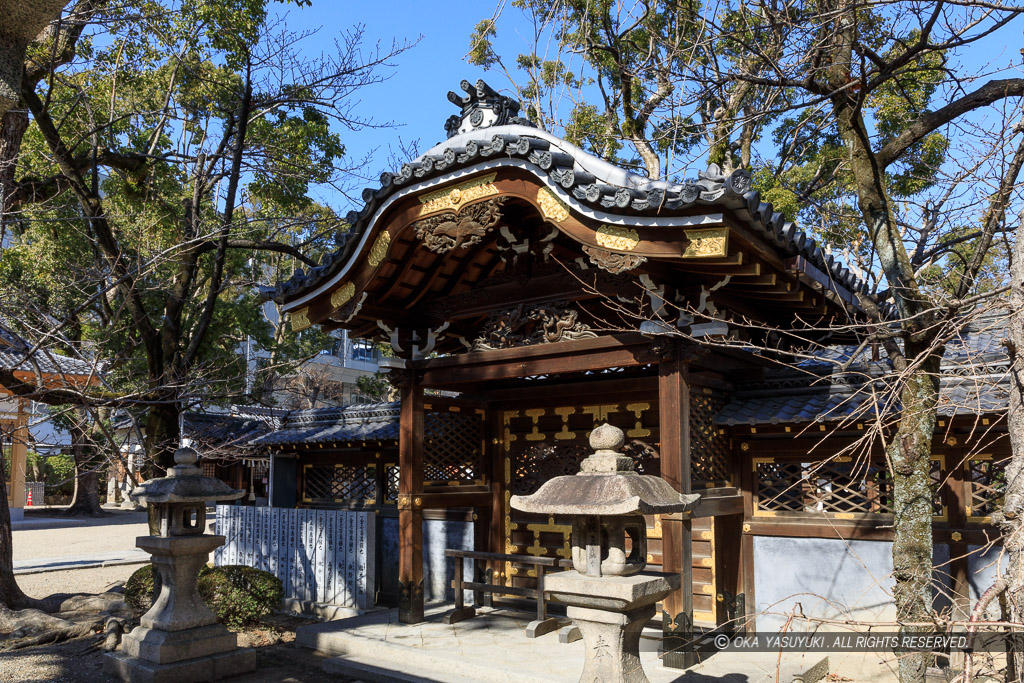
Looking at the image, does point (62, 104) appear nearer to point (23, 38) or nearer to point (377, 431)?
point (377, 431)

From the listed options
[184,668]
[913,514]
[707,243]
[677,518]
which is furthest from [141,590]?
[913,514]

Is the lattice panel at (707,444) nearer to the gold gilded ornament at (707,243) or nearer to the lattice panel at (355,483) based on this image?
the gold gilded ornament at (707,243)

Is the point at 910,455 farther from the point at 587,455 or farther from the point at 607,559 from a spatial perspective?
the point at 587,455

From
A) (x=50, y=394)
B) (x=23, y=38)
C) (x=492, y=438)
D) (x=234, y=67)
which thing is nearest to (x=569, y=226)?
(x=492, y=438)

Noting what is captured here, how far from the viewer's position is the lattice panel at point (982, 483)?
7.28m

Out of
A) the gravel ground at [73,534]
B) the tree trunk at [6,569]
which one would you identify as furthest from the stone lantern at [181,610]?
the gravel ground at [73,534]

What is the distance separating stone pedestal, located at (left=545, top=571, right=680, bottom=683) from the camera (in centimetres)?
505

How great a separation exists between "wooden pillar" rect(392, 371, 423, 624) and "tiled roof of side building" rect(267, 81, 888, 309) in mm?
1924

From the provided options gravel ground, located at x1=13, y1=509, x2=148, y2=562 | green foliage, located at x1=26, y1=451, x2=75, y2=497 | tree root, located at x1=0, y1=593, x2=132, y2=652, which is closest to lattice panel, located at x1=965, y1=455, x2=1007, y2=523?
tree root, located at x1=0, y1=593, x2=132, y2=652

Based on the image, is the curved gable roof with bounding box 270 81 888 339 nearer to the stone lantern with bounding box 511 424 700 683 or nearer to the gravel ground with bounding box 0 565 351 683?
the stone lantern with bounding box 511 424 700 683

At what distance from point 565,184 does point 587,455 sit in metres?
4.13

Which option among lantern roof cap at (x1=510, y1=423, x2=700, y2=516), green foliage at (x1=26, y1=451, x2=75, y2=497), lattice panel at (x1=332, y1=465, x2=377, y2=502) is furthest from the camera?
green foliage at (x1=26, y1=451, x2=75, y2=497)

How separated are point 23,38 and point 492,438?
8162 millimetres

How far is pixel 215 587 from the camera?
9953 millimetres
